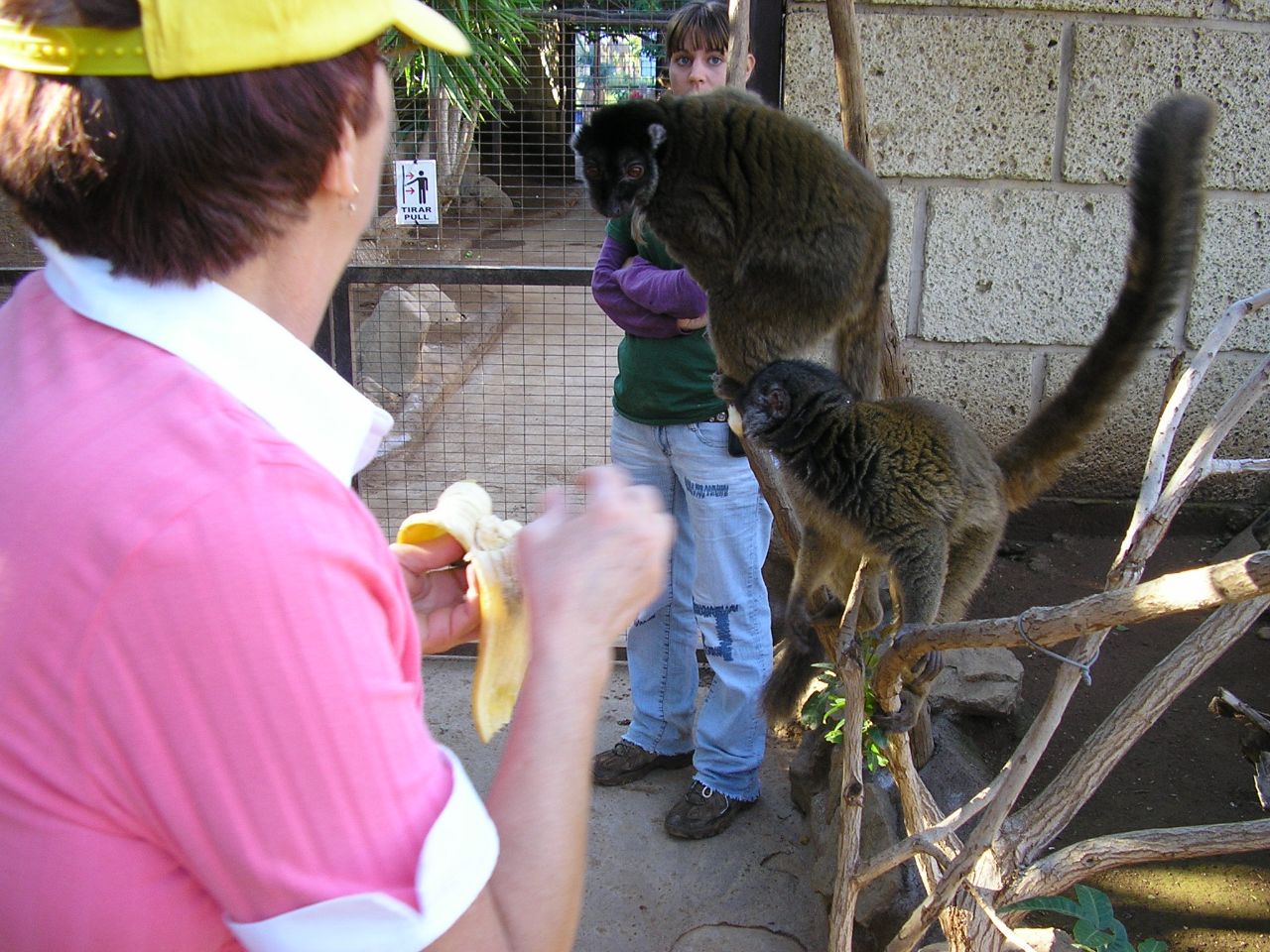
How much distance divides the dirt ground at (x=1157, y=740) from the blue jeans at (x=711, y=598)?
2.62 feet

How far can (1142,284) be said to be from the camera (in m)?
2.03

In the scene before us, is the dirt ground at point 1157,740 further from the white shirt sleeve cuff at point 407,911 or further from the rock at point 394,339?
the rock at point 394,339

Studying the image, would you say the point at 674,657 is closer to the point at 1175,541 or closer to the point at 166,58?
the point at 1175,541

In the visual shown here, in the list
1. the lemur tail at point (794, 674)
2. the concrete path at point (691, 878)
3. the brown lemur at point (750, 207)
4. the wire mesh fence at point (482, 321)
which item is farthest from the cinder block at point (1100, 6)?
the concrete path at point (691, 878)

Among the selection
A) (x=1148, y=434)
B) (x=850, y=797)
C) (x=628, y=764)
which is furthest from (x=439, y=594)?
(x=1148, y=434)

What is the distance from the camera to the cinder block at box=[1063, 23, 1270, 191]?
3912 mm

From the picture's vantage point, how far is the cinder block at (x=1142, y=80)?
3912 mm

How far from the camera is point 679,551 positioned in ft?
11.3

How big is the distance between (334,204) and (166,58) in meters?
0.17

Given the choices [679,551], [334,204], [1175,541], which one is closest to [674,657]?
[679,551]

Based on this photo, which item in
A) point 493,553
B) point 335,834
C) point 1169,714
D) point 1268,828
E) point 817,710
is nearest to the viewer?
point 335,834

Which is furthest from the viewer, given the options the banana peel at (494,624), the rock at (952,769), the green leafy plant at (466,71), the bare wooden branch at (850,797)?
the green leafy plant at (466,71)

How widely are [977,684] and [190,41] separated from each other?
318cm

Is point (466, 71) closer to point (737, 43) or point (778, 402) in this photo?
point (737, 43)
